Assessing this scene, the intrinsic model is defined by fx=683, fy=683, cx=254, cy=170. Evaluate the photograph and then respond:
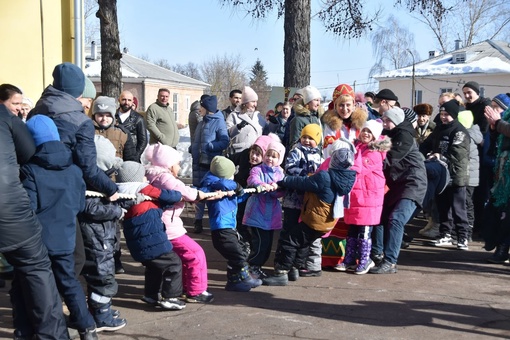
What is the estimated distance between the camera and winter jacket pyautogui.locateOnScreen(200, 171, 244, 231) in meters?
6.50

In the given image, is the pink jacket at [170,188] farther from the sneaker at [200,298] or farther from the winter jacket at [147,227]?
the sneaker at [200,298]

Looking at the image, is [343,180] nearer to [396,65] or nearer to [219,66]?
[396,65]

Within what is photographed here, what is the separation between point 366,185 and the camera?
7.44 meters

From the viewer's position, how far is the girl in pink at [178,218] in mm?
5902

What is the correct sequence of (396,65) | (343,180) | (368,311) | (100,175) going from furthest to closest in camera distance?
(396,65), (343,180), (368,311), (100,175)

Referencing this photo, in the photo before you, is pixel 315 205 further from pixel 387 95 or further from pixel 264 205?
pixel 387 95

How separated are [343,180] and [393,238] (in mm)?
1193

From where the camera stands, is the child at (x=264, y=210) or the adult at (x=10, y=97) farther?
the child at (x=264, y=210)

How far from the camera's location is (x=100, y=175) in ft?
16.9

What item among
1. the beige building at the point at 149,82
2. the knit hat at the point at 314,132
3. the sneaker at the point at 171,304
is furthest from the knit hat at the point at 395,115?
the beige building at the point at 149,82

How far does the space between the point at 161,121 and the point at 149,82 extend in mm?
33839

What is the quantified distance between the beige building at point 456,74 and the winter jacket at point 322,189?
37018 millimetres

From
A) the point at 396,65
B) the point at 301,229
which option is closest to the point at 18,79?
the point at 301,229

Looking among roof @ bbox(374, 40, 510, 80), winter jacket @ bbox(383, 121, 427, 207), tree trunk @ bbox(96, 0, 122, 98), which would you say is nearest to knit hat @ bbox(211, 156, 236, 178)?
winter jacket @ bbox(383, 121, 427, 207)
